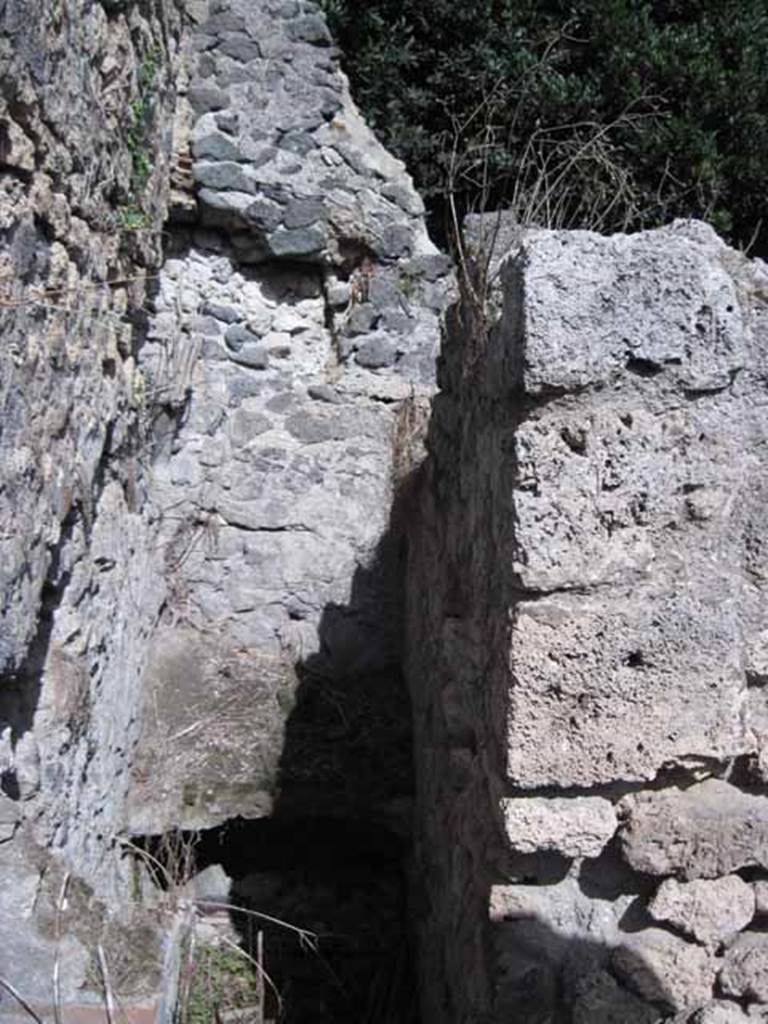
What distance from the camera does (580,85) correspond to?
6578 millimetres

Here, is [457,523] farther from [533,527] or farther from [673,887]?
[673,887]

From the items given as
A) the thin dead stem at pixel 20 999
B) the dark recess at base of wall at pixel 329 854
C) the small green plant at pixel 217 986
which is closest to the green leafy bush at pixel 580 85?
the dark recess at base of wall at pixel 329 854

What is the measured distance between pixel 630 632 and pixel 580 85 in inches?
A: 215

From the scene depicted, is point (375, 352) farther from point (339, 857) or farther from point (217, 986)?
point (217, 986)

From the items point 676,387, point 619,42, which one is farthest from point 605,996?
point 619,42

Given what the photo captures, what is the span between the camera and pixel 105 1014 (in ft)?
6.11

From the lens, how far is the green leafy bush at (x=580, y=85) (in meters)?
6.55

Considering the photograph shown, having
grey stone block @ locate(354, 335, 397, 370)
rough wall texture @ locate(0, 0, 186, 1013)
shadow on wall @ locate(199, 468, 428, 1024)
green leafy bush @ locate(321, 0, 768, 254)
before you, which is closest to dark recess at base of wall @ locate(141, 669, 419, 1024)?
shadow on wall @ locate(199, 468, 428, 1024)

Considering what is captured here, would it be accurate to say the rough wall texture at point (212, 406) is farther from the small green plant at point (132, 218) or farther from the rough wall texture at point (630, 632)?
the rough wall texture at point (630, 632)

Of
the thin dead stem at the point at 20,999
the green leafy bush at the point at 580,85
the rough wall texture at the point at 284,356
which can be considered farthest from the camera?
the green leafy bush at the point at 580,85

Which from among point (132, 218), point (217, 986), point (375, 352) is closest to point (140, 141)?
point (132, 218)

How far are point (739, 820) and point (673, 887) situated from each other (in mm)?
175

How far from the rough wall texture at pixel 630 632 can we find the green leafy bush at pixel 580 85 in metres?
4.82

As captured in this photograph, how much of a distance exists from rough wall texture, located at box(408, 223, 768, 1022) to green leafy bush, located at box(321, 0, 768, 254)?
482cm
